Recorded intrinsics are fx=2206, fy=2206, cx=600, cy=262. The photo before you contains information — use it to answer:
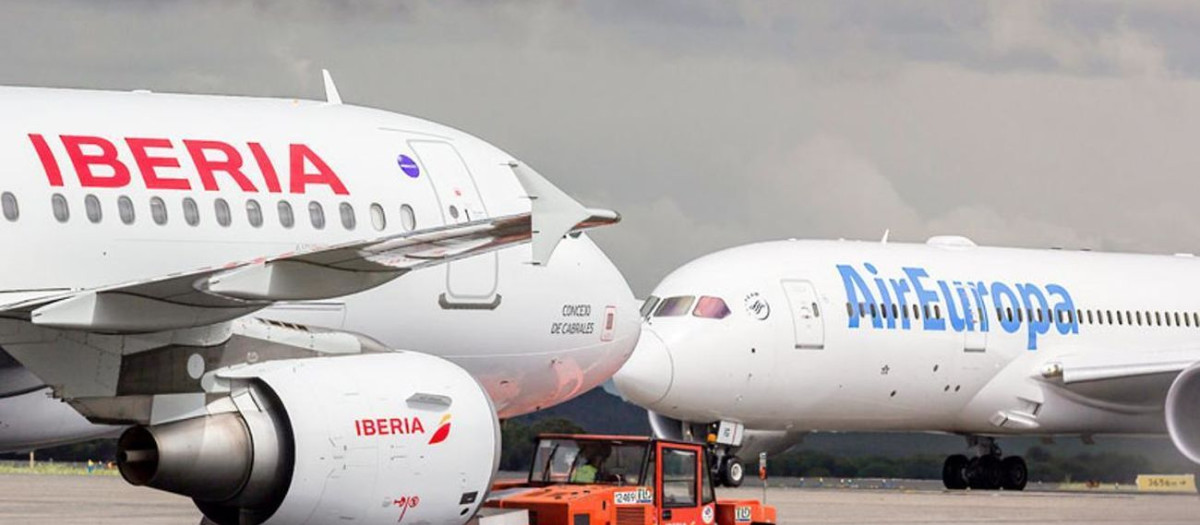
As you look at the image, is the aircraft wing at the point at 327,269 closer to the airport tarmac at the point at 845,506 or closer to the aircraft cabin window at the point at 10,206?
the aircraft cabin window at the point at 10,206

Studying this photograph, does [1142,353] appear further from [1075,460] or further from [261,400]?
[261,400]

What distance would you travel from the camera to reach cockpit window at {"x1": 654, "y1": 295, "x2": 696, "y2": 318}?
28844 millimetres

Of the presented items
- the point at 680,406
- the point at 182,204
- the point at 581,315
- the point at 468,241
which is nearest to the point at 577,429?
the point at 680,406

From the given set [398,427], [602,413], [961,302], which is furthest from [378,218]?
[602,413]

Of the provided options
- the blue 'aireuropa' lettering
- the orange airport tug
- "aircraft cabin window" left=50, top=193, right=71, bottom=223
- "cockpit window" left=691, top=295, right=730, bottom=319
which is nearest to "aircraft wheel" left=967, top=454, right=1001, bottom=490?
the blue 'aireuropa' lettering

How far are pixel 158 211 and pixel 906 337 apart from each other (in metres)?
18.1

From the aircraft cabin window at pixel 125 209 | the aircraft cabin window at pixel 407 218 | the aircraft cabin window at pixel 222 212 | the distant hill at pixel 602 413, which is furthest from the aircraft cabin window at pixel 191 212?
the distant hill at pixel 602 413

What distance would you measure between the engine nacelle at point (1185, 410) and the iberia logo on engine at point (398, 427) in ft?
53.3

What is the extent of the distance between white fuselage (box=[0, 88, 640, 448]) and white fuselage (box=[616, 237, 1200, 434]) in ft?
39.3

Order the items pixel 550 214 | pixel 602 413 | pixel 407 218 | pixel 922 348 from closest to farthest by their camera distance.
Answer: pixel 550 214 → pixel 407 218 → pixel 922 348 → pixel 602 413

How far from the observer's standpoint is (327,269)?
35.2 ft

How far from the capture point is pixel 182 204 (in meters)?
→ 13.4

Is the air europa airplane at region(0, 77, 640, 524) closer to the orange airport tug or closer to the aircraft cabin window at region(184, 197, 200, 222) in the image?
the aircraft cabin window at region(184, 197, 200, 222)

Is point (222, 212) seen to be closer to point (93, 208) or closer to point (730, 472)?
point (93, 208)
